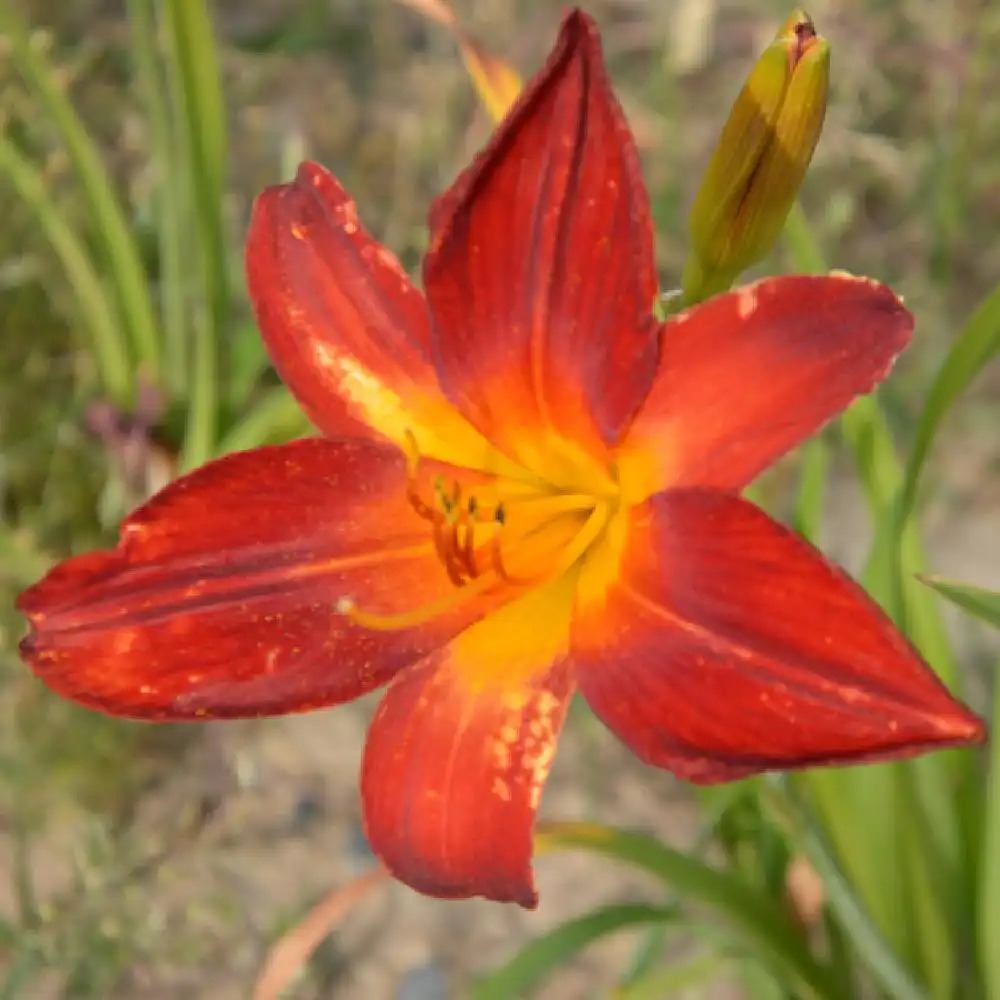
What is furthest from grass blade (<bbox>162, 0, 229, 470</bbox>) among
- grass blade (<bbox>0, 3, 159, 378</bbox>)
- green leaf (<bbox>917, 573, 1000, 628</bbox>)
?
green leaf (<bbox>917, 573, 1000, 628</bbox>)

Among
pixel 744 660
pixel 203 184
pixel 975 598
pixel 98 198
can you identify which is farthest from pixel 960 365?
pixel 98 198

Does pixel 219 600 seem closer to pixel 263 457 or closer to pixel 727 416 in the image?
pixel 263 457

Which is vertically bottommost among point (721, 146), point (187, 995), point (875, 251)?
point (187, 995)

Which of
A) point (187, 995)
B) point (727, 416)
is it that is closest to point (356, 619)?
point (727, 416)

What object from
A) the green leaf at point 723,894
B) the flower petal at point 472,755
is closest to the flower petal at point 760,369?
the flower petal at point 472,755

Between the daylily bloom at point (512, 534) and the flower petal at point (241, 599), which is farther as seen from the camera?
the flower petal at point (241, 599)

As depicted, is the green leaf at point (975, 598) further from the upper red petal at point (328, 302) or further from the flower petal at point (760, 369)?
the upper red petal at point (328, 302)
